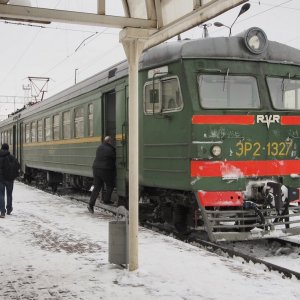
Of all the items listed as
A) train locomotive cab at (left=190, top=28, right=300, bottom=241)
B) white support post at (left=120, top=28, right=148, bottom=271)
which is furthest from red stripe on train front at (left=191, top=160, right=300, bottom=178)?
white support post at (left=120, top=28, right=148, bottom=271)

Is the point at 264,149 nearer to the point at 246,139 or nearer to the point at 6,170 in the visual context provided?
the point at 246,139

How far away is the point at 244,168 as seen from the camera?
25.9ft

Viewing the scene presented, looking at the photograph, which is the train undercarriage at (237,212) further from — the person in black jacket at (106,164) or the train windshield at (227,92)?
the person in black jacket at (106,164)

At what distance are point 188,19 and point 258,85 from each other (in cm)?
333

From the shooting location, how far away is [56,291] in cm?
505

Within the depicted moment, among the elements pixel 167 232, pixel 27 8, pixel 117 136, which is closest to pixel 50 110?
pixel 117 136

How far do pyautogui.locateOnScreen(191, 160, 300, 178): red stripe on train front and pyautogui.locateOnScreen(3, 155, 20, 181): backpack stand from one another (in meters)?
4.47

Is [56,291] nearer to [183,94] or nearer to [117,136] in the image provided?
[183,94]

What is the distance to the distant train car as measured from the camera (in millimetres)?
7723

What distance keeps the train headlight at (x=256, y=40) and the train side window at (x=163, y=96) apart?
4.12 ft

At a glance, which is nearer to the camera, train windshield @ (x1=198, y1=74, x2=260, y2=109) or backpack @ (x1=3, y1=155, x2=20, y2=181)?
train windshield @ (x1=198, y1=74, x2=260, y2=109)

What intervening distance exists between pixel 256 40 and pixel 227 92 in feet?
3.16

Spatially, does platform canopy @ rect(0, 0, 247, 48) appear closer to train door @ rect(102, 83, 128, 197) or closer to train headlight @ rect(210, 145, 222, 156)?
train headlight @ rect(210, 145, 222, 156)

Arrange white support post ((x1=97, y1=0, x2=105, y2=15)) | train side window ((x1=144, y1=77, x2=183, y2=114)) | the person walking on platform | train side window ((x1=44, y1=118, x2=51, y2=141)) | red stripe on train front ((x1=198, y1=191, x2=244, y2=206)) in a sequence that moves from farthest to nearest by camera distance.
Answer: train side window ((x1=44, y1=118, x2=51, y2=141)) < the person walking on platform < train side window ((x1=144, y1=77, x2=183, y2=114)) < red stripe on train front ((x1=198, y1=191, x2=244, y2=206)) < white support post ((x1=97, y1=0, x2=105, y2=15))
